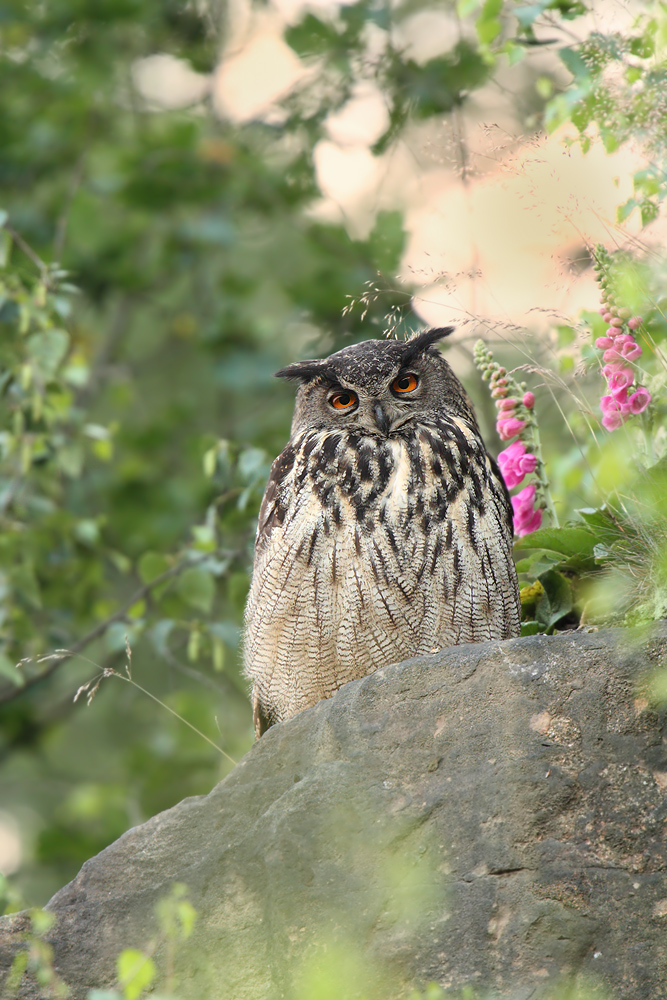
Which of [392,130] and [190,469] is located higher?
[392,130]

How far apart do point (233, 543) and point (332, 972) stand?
2.96m

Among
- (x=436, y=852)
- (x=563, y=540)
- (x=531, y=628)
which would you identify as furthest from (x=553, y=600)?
(x=436, y=852)

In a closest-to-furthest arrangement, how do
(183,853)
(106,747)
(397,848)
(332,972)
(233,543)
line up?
1. (332,972)
2. (397,848)
3. (183,853)
4. (233,543)
5. (106,747)

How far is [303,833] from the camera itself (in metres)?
1.98

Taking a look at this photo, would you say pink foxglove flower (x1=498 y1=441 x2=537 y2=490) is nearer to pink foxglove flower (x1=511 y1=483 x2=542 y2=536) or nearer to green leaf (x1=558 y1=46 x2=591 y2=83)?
pink foxglove flower (x1=511 y1=483 x2=542 y2=536)

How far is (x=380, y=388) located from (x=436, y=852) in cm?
145

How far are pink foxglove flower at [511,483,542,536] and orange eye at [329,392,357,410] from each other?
55 cm

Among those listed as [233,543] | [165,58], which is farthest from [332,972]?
[165,58]

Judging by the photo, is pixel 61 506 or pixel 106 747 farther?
pixel 106 747

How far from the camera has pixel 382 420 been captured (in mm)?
2869

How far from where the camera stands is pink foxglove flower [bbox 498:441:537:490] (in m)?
2.85

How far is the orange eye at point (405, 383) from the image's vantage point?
302 cm

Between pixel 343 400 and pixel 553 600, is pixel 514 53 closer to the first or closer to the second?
pixel 343 400

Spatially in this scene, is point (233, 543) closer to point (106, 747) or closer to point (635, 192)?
point (635, 192)
